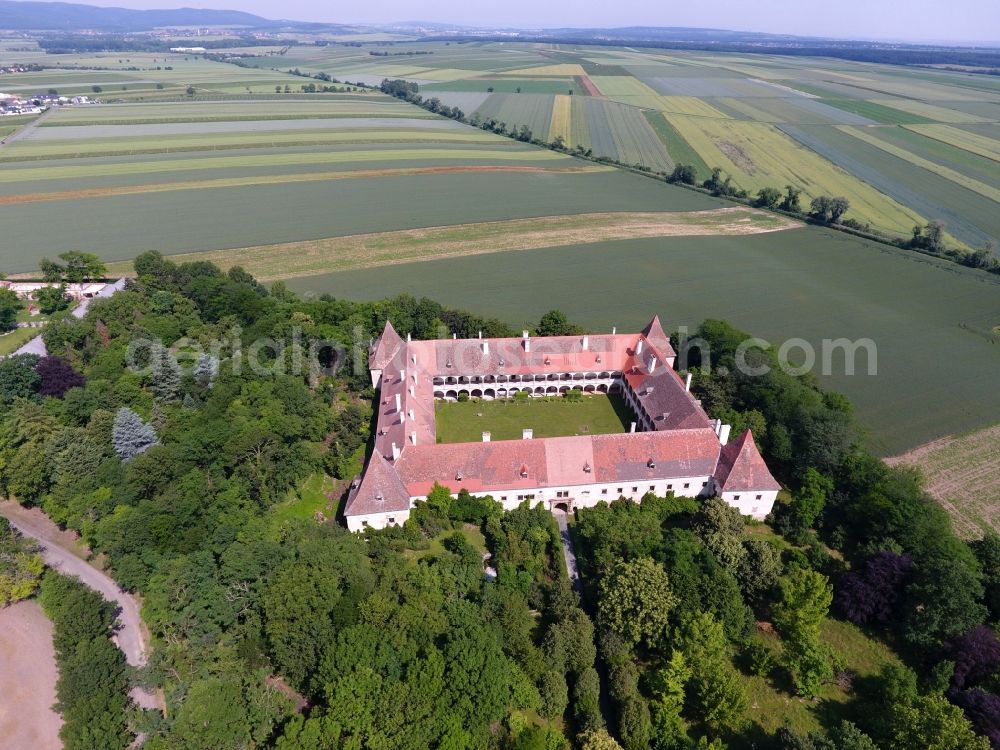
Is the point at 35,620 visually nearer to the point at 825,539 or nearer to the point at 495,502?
the point at 495,502

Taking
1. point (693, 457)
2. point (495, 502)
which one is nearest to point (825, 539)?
point (693, 457)

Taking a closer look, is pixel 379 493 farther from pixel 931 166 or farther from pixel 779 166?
pixel 931 166

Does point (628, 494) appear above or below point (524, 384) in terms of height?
above

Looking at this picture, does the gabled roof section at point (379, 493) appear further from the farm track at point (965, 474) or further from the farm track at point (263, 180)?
the farm track at point (263, 180)

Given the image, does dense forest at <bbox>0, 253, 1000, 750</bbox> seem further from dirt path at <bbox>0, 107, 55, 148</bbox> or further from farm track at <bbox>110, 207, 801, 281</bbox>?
dirt path at <bbox>0, 107, 55, 148</bbox>

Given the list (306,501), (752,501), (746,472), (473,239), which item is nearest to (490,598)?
(306,501)

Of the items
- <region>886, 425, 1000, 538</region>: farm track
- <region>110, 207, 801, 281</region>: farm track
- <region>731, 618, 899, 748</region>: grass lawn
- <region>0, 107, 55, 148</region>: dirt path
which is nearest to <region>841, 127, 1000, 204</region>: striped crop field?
<region>110, 207, 801, 281</region>: farm track
